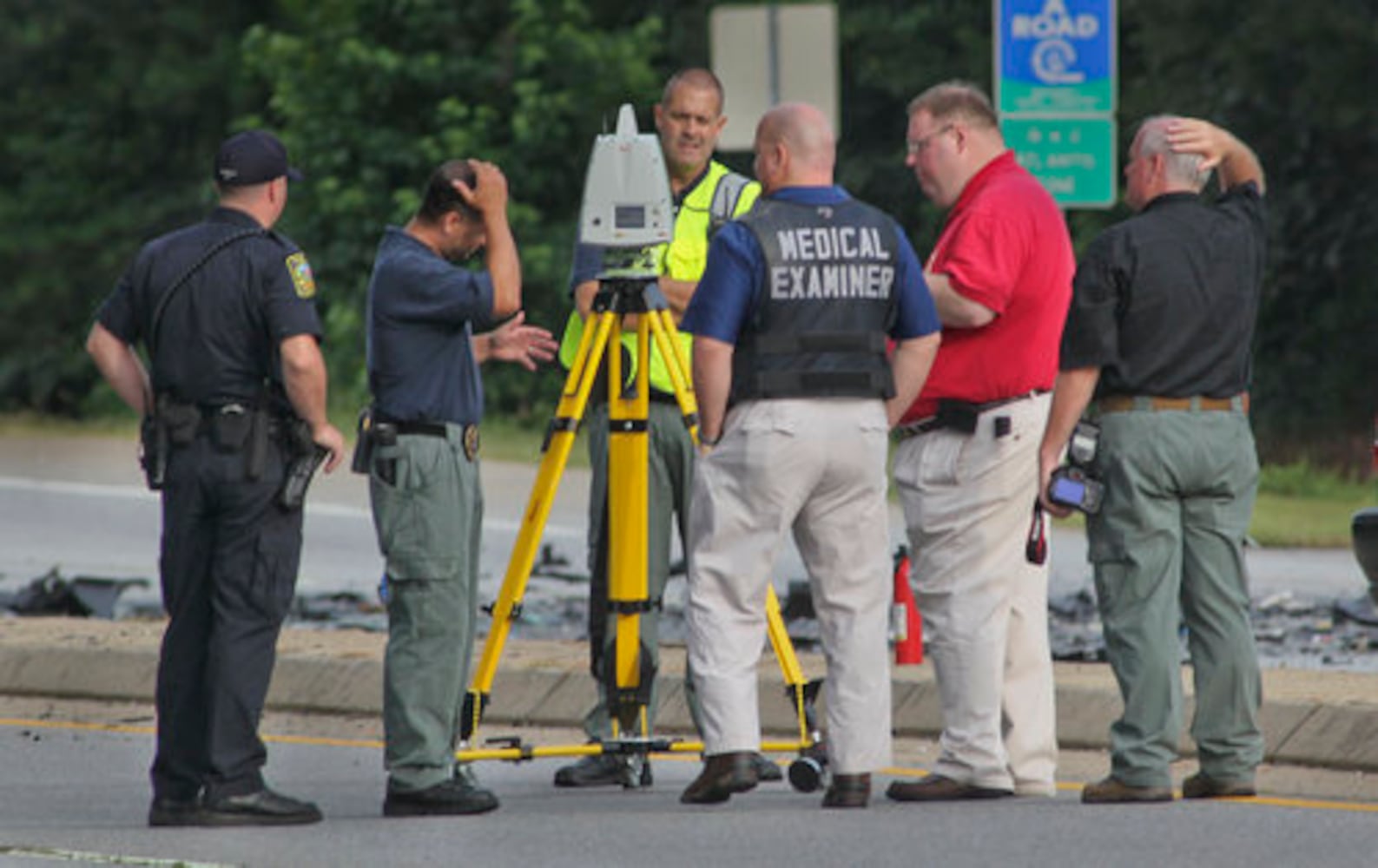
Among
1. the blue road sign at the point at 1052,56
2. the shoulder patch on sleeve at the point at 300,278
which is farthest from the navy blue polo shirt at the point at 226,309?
the blue road sign at the point at 1052,56

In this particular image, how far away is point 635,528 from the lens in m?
9.87

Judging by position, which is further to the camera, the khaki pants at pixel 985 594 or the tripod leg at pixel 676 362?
the tripod leg at pixel 676 362

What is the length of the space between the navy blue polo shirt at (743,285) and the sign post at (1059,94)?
6.39 m

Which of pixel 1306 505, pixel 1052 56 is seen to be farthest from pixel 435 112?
pixel 1052 56

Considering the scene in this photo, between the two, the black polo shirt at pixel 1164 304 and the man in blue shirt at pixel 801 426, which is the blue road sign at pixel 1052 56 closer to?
the black polo shirt at pixel 1164 304

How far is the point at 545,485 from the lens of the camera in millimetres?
9711

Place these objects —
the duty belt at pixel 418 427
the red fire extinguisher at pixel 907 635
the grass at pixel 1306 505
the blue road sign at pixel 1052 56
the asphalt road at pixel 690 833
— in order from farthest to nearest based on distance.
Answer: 1. the grass at pixel 1306 505
2. the blue road sign at pixel 1052 56
3. the red fire extinguisher at pixel 907 635
4. the duty belt at pixel 418 427
5. the asphalt road at pixel 690 833

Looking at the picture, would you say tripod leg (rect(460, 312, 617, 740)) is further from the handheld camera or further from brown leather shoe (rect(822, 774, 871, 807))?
the handheld camera

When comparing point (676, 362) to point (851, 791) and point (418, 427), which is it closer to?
point (418, 427)

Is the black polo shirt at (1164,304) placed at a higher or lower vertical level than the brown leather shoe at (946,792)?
higher

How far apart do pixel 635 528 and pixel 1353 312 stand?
20.5 m

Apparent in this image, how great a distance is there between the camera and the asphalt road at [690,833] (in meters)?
8.50

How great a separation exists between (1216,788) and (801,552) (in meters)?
1.33

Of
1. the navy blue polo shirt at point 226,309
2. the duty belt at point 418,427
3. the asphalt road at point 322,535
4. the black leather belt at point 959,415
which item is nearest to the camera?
the navy blue polo shirt at point 226,309
